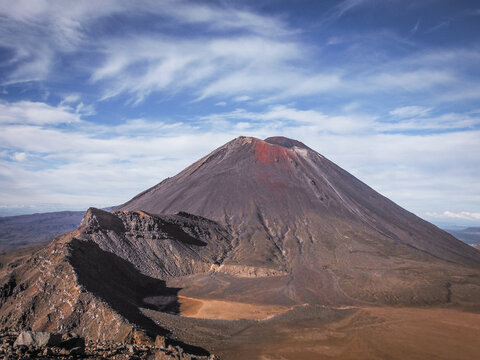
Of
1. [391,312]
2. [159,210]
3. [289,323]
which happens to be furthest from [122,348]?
[159,210]

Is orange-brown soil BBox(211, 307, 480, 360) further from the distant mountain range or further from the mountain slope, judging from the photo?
the distant mountain range

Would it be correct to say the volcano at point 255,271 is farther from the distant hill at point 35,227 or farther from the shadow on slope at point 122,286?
the distant hill at point 35,227

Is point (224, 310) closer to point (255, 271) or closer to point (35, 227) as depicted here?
point (255, 271)

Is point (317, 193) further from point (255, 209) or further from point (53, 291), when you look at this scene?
point (53, 291)

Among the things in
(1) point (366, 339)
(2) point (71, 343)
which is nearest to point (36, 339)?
(2) point (71, 343)

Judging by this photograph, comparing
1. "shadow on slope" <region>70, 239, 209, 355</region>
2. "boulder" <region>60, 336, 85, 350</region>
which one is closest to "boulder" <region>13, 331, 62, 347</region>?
"boulder" <region>60, 336, 85, 350</region>
